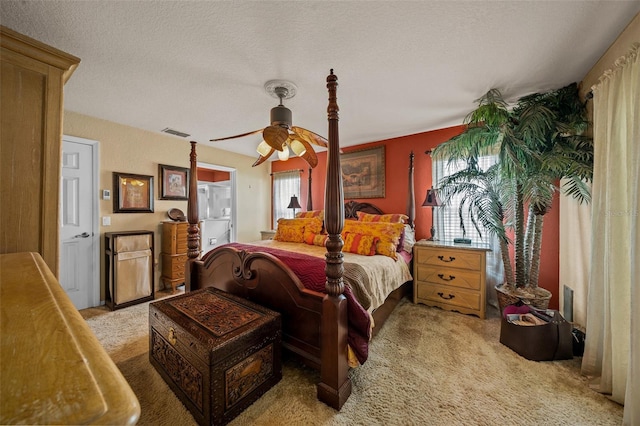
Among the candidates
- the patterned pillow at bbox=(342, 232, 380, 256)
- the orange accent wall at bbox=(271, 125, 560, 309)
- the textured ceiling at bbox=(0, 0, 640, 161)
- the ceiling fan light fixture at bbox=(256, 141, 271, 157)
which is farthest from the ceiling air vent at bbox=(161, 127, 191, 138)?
the patterned pillow at bbox=(342, 232, 380, 256)

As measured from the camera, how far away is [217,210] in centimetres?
541

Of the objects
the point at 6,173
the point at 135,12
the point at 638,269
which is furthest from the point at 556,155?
the point at 6,173

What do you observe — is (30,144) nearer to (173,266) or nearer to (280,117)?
(280,117)

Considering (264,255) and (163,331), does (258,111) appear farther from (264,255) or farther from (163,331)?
(163,331)

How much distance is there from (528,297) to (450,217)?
1.26 metres

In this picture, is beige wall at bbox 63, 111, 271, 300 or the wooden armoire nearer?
the wooden armoire

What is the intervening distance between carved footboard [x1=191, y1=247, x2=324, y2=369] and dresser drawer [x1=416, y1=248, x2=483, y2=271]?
1817 mm

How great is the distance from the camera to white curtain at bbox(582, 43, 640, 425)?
50.9 inches

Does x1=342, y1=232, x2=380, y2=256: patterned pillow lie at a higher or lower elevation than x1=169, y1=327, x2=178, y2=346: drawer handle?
higher

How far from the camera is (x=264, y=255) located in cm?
190

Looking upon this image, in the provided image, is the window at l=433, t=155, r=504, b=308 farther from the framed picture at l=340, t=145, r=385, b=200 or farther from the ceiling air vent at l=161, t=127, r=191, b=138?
the ceiling air vent at l=161, t=127, r=191, b=138

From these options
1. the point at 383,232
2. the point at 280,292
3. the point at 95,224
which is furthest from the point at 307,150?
the point at 95,224

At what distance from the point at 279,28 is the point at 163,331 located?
220 centimetres

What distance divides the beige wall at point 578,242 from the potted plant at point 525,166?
0.18m
